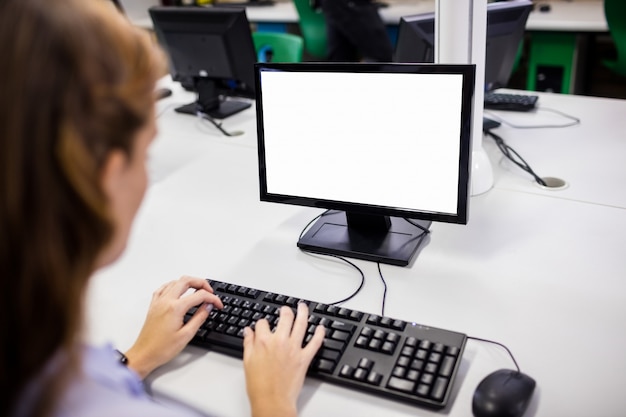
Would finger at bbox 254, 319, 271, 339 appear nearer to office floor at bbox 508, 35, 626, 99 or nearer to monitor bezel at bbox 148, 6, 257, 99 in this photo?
monitor bezel at bbox 148, 6, 257, 99

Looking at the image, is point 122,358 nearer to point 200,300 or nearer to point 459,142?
point 200,300

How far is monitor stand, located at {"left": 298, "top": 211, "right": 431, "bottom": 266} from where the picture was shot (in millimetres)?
1072

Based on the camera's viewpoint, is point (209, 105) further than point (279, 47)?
No

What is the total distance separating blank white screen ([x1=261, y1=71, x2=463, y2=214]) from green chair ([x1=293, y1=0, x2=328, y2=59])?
9.36 feet

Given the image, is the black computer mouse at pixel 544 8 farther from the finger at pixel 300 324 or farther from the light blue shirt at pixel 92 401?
the light blue shirt at pixel 92 401

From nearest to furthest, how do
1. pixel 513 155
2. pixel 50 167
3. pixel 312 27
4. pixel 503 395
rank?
pixel 50 167 < pixel 503 395 < pixel 513 155 < pixel 312 27

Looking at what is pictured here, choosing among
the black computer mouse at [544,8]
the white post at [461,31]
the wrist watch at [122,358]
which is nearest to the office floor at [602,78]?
the black computer mouse at [544,8]

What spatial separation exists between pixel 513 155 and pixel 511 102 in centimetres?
45

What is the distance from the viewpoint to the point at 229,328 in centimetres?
88

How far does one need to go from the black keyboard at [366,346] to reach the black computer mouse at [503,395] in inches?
1.7

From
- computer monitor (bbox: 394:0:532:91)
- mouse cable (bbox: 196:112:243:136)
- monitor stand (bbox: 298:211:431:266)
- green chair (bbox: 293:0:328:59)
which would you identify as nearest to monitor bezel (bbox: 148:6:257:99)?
mouse cable (bbox: 196:112:243:136)

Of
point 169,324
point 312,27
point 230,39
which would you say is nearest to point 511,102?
point 230,39

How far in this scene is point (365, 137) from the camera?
40.5 inches

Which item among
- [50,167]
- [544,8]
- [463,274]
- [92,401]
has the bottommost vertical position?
[463,274]
